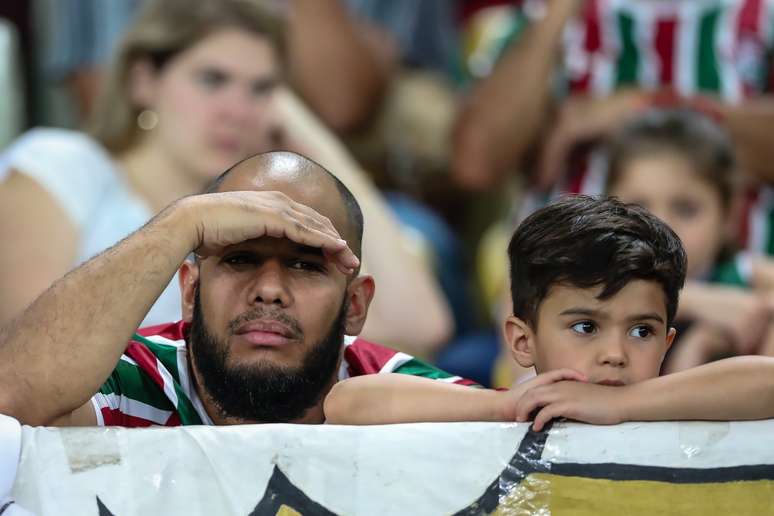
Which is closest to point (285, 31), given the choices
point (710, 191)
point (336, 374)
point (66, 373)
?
point (710, 191)

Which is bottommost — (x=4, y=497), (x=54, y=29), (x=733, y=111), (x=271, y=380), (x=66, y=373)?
(x=4, y=497)

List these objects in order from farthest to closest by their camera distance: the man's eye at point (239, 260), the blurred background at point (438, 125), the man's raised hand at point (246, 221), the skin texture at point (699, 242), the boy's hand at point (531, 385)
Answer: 1. the blurred background at point (438, 125)
2. the skin texture at point (699, 242)
3. the man's eye at point (239, 260)
4. the man's raised hand at point (246, 221)
5. the boy's hand at point (531, 385)

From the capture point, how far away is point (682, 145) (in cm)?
319

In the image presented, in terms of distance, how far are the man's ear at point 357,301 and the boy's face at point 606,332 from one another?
0.34 metres

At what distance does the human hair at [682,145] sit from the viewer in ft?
10.4

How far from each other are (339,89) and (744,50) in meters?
1.13

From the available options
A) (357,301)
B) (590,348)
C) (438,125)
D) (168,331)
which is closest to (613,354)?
(590,348)

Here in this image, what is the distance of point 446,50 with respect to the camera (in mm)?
4246

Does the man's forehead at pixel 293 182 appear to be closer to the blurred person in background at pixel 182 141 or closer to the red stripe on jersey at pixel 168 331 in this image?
the red stripe on jersey at pixel 168 331

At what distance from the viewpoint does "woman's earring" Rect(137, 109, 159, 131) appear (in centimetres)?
340

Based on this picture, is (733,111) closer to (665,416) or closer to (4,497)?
(665,416)

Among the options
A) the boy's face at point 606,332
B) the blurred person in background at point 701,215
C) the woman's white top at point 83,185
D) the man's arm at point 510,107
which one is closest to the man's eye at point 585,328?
the boy's face at point 606,332

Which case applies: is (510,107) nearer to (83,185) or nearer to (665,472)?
(83,185)

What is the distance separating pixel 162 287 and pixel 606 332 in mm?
600
